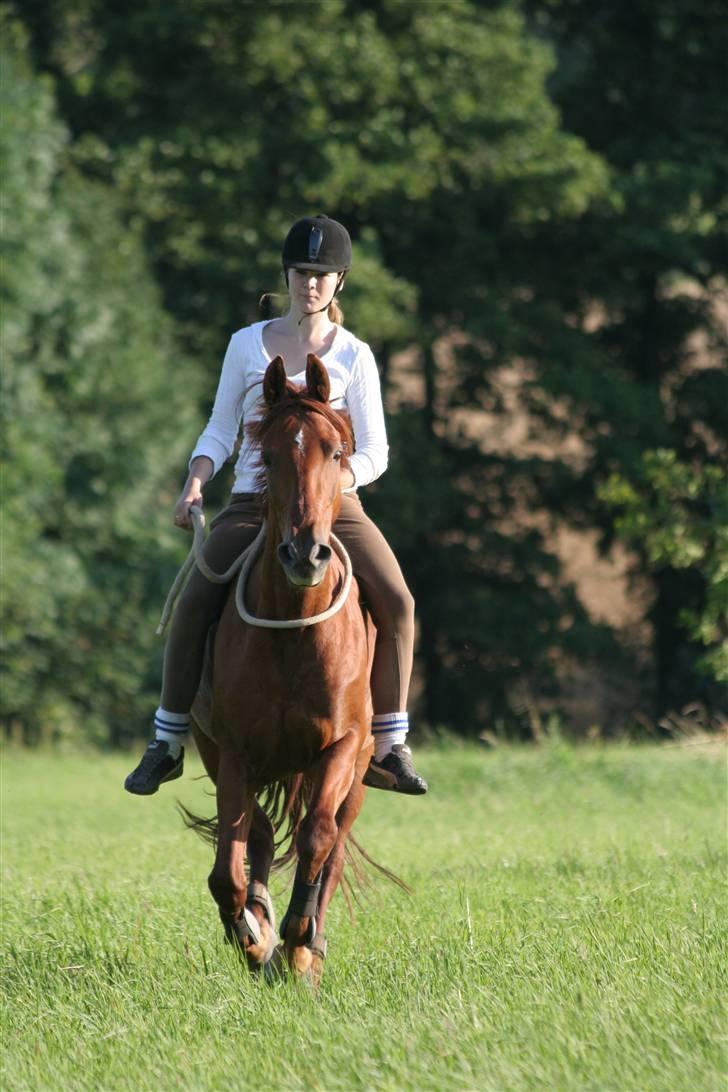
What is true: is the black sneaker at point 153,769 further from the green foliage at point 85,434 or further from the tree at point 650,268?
the tree at point 650,268

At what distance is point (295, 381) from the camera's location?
22.5 ft

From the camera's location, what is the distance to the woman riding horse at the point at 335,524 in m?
6.79

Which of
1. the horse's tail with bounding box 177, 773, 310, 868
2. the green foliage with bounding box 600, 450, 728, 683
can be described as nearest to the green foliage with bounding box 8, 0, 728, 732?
the green foliage with bounding box 600, 450, 728, 683

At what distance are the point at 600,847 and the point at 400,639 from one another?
3978mm

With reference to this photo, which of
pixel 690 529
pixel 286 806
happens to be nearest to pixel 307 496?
pixel 286 806

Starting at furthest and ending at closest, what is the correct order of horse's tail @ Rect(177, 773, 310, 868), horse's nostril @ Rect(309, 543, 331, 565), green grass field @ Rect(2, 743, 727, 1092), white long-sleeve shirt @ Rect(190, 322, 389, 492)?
horse's tail @ Rect(177, 773, 310, 868)
white long-sleeve shirt @ Rect(190, 322, 389, 492)
horse's nostril @ Rect(309, 543, 331, 565)
green grass field @ Rect(2, 743, 727, 1092)

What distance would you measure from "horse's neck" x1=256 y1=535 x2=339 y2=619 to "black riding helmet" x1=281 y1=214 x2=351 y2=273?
1243 millimetres

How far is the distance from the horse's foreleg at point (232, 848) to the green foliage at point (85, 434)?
20303 millimetres

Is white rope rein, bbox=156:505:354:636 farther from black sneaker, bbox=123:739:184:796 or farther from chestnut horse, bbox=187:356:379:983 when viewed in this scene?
black sneaker, bbox=123:739:184:796

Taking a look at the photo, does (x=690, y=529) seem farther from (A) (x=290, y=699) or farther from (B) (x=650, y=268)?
(B) (x=650, y=268)

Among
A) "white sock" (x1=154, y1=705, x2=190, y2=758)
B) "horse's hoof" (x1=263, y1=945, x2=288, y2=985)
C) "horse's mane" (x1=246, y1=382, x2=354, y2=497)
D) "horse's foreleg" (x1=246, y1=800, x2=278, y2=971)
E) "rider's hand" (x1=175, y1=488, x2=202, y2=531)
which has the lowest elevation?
"horse's hoof" (x1=263, y1=945, x2=288, y2=985)

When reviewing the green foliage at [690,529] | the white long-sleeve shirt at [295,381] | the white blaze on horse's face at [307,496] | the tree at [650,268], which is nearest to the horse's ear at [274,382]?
the white blaze on horse's face at [307,496]

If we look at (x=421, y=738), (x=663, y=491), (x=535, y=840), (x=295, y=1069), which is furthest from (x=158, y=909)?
(x=421, y=738)

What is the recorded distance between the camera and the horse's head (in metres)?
5.71
